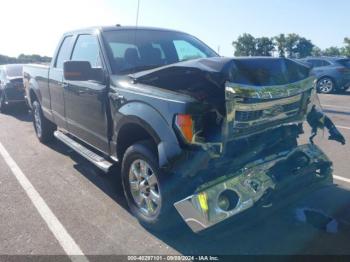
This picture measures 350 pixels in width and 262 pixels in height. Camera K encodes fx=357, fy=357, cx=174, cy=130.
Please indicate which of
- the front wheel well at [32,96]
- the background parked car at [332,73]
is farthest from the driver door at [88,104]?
the background parked car at [332,73]

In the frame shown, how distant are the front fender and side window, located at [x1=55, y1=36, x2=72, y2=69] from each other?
253 cm

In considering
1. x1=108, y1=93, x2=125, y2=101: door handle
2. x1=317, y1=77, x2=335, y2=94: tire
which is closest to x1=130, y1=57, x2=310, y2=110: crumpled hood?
x1=108, y1=93, x2=125, y2=101: door handle

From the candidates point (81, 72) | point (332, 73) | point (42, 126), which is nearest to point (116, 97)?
point (81, 72)

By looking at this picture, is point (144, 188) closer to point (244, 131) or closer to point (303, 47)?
point (244, 131)

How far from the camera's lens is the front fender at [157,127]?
10.1 ft

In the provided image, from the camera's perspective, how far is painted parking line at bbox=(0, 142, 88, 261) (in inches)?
130

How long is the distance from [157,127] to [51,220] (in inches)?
67.6

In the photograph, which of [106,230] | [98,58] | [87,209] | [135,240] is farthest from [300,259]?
[98,58]

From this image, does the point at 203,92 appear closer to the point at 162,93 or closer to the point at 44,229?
the point at 162,93

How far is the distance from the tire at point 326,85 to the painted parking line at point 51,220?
14859mm

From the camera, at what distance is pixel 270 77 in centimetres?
328

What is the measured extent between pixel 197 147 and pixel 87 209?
184 centimetres

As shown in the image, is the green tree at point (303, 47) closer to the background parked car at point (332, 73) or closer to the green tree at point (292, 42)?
the green tree at point (292, 42)

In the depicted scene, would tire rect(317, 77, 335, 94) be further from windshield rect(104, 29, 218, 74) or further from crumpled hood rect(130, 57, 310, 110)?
crumpled hood rect(130, 57, 310, 110)
